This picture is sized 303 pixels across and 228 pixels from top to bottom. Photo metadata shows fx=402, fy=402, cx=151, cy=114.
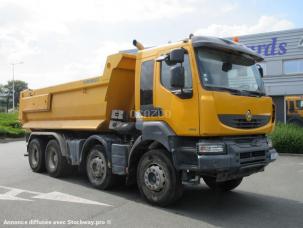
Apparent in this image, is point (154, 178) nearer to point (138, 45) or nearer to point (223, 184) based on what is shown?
point (223, 184)

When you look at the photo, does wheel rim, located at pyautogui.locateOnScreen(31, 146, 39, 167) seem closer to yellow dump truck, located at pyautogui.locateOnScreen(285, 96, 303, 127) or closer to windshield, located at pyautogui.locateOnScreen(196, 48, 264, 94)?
windshield, located at pyautogui.locateOnScreen(196, 48, 264, 94)

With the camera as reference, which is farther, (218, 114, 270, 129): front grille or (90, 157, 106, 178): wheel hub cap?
(90, 157, 106, 178): wheel hub cap

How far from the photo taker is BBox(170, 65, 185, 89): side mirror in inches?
254

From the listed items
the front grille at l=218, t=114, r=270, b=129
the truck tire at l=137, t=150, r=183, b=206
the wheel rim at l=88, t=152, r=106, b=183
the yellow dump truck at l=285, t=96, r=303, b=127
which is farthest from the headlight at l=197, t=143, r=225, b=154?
the yellow dump truck at l=285, t=96, r=303, b=127

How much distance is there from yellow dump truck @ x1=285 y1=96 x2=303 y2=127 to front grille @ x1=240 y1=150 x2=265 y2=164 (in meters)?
16.6

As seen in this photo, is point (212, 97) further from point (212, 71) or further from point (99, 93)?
point (99, 93)

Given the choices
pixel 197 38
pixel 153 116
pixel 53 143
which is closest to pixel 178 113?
pixel 153 116

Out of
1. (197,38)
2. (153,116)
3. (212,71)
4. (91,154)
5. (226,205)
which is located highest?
(197,38)

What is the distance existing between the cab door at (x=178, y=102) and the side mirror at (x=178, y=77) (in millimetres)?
115

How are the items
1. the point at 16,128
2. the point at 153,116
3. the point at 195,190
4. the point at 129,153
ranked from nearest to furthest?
the point at 153,116
the point at 129,153
the point at 195,190
the point at 16,128

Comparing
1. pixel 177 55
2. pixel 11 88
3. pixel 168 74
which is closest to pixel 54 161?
pixel 168 74

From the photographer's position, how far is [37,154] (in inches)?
444

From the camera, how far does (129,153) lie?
25.4ft

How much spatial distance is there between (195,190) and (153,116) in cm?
238
